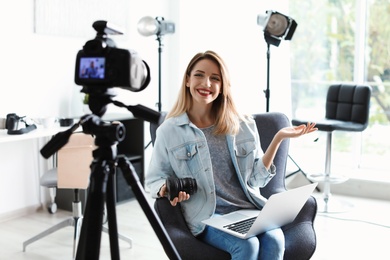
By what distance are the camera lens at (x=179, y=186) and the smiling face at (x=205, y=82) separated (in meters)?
0.37

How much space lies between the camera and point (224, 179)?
7.39ft

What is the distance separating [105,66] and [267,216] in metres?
0.93

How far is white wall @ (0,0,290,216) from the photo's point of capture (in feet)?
11.8

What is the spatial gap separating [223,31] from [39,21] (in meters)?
1.65

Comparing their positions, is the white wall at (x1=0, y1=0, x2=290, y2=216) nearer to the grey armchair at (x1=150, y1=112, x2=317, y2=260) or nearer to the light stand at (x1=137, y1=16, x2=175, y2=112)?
the light stand at (x1=137, y1=16, x2=175, y2=112)

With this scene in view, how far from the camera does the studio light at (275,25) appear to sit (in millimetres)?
3838

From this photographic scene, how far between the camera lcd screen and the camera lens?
2.43 ft

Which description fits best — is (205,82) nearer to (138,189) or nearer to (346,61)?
(138,189)

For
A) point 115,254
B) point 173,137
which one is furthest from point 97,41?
point 173,137

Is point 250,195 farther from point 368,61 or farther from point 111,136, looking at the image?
point 368,61

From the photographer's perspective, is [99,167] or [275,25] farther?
[275,25]

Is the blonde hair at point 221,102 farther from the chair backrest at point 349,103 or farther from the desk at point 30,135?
the chair backrest at point 349,103

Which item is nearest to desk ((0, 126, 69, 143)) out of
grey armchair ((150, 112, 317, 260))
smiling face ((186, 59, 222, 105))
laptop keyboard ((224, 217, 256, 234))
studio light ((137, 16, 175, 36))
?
grey armchair ((150, 112, 317, 260))

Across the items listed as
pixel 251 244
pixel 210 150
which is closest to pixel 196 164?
pixel 210 150
